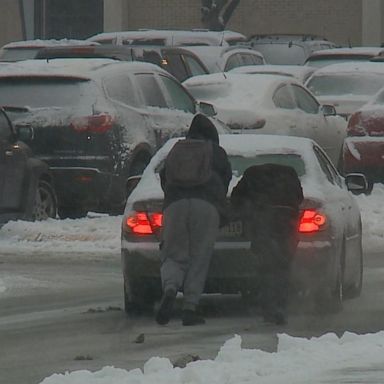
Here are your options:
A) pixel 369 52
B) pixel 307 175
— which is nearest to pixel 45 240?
pixel 307 175

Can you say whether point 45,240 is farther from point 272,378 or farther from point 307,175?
point 272,378

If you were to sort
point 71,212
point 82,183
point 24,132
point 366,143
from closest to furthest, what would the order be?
point 24,132
point 82,183
point 71,212
point 366,143

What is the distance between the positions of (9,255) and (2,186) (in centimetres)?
110

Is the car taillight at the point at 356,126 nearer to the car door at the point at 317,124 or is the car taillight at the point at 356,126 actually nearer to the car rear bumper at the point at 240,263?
the car door at the point at 317,124

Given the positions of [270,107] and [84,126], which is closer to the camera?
[84,126]

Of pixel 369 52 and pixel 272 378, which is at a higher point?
pixel 272 378

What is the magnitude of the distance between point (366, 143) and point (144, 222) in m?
9.29

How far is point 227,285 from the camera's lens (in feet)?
40.5

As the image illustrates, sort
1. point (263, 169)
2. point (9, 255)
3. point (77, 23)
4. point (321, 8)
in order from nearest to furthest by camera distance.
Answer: point (263, 169)
point (9, 255)
point (321, 8)
point (77, 23)

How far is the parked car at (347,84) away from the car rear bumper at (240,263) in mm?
13553

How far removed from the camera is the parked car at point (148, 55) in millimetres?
25219

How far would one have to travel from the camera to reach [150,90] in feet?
65.8

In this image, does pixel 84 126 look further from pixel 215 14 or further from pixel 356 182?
pixel 215 14

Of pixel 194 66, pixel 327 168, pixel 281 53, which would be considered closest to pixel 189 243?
pixel 327 168
